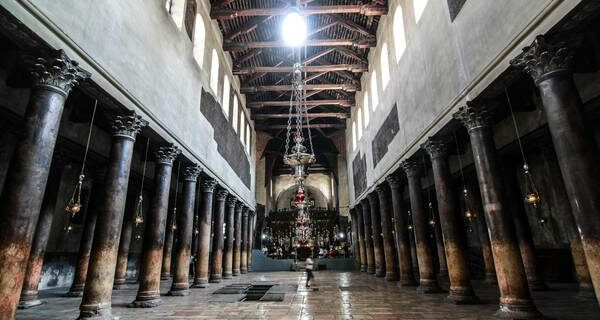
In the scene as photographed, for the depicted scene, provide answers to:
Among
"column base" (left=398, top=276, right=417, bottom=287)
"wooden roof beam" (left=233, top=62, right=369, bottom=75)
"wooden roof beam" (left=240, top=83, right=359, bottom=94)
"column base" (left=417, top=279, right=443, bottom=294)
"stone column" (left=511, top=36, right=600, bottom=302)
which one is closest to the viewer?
"stone column" (left=511, top=36, right=600, bottom=302)

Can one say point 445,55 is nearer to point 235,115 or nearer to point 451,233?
point 451,233

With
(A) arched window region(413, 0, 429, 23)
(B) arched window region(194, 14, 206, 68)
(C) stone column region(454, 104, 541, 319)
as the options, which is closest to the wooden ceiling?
(B) arched window region(194, 14, 206, 68)

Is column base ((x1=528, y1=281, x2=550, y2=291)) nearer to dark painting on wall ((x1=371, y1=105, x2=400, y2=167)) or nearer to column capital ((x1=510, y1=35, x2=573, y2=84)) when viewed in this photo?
dark painting on wall ((x1=371, y1=105, x2=400, y2=167))

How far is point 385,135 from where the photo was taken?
15.5 metres

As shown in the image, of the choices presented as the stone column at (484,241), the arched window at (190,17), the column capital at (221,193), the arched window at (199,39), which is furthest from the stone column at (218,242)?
the stone column at (484,241)

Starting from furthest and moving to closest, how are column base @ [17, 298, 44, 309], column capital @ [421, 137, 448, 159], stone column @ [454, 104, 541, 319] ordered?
column capital @ [421, 137, 448, 159] < column base @ [17, 298, 44, 309] < stone column @ [454, 104, 541, 319]

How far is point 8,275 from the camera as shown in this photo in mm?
4992

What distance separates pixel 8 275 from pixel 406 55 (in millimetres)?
12849

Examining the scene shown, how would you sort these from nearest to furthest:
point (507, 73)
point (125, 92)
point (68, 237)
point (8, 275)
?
point (8, 275)
point (507, 73)
point (125, 92)
point (68, 237)

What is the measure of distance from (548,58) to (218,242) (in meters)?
15.2

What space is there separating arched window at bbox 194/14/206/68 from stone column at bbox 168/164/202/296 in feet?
16.1

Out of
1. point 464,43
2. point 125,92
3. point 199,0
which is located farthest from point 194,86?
point 464,43

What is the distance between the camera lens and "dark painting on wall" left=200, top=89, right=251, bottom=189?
14664 millimetres

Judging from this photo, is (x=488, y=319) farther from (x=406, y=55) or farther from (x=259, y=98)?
(x=259, y=98)
